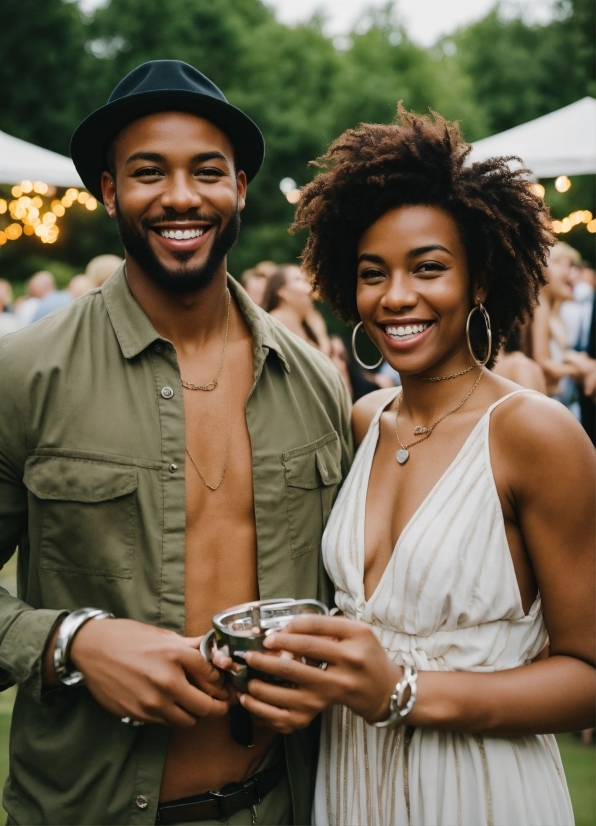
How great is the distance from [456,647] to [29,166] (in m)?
7.79

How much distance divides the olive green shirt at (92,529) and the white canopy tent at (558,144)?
18.0 feet

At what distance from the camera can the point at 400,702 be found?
7.06 ft

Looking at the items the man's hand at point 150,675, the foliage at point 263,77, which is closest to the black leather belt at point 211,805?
the man's hand at point 150,675

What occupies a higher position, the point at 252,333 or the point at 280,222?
the point at 280,222

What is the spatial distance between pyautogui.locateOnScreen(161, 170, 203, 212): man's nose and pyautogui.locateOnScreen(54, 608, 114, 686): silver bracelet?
1214 mm

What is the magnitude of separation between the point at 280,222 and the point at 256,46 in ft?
22.7

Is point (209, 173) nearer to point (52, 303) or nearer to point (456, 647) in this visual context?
point (456, 647)

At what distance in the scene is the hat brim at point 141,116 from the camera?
260 cm


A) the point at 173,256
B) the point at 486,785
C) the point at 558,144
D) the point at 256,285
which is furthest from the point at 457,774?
A: the point at 256,285

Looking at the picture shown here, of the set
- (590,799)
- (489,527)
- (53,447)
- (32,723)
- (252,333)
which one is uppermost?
(252,333)

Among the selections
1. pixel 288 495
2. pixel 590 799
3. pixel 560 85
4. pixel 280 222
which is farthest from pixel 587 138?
pixel 560 85

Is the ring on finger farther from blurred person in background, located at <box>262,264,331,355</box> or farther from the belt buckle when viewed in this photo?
blurred person in background, located at <box>262,264,331,355</box>

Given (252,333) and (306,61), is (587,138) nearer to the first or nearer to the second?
(252,333)

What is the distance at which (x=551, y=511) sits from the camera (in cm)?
227
